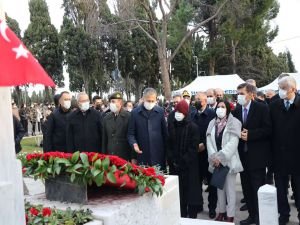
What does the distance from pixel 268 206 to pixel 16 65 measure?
3.27m

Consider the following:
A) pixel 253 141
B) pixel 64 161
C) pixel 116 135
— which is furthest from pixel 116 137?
pixel 64 161

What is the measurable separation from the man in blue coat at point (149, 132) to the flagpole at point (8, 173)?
11.6 feet

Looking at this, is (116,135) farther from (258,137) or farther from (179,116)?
(258,137)

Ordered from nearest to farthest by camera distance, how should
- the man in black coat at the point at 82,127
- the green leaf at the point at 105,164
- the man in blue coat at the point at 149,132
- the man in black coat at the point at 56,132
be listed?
the green leaf at the point at 105,164 < the man in blue coat at the point at 149,132 < the man in black coat at the point at 82,127 < the man in black coat at the point at 56,132

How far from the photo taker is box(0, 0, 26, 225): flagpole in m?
2.08

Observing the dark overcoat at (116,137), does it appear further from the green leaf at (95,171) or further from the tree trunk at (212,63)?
the tree trunk at (212,63)

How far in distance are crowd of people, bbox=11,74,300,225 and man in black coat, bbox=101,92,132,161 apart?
0.01 metres

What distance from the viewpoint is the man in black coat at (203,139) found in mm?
6105

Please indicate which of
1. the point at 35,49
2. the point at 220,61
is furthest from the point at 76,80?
the point at 220,61

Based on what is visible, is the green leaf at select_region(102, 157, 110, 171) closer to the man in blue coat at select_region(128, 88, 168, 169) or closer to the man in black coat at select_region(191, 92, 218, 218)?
the man in blue coat at select_region(128, 88, 168, 169)

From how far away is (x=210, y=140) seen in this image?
18.6ft

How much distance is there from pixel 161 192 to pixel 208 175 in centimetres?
283

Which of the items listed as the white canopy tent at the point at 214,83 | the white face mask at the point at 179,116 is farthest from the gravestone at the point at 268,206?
the white canopy tent at the point at 214,83

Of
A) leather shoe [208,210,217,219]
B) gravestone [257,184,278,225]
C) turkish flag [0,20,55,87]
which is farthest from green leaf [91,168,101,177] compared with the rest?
leather shoe [208,210,217,219]
